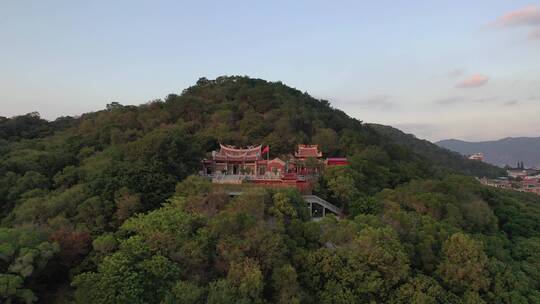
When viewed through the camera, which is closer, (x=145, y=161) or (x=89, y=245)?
(x=89, y=245)

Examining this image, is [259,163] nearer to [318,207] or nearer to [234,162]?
[234,162]

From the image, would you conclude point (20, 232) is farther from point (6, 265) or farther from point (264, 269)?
point (264, 269)

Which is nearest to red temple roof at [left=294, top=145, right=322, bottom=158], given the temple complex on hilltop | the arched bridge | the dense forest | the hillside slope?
the temple complex on hilltop

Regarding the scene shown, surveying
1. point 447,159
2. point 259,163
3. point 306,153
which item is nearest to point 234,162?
point 259,163

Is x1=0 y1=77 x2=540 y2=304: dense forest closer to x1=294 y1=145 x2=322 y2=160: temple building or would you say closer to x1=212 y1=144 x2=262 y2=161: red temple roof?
x1=212 y1=144 x2=262 y2=161: red temple roof

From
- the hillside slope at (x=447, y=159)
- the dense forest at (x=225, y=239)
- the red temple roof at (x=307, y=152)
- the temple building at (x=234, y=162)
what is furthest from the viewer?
the hillside slope at (x=447, y=159)

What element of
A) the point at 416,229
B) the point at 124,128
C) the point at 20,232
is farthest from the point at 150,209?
the point at 124,128

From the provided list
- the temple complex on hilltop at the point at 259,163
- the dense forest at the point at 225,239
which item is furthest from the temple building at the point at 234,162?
the dense forest at the point at 225,239

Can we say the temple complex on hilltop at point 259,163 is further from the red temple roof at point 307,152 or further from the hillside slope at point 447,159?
the hillside slope at point 447,159
